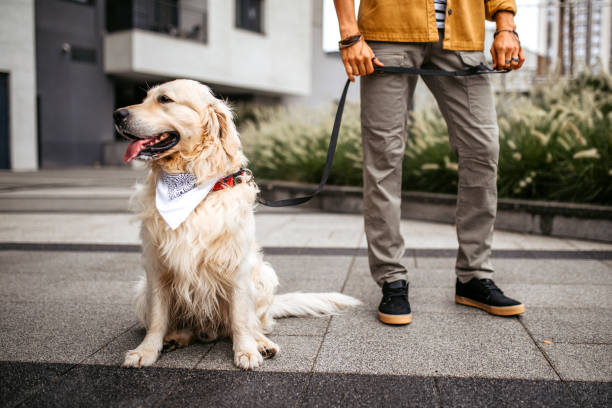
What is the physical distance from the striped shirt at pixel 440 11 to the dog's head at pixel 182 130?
4.07 ft

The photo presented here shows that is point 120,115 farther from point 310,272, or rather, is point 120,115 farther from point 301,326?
point 310,272

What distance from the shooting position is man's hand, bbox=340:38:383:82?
8.10 ft

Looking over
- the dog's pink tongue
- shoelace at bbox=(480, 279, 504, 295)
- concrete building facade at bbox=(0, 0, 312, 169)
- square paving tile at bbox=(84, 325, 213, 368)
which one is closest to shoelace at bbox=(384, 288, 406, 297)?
shoelace at bbox=(480, 279, 504, 295)

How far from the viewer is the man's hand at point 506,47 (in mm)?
2563

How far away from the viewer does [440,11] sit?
2.64m

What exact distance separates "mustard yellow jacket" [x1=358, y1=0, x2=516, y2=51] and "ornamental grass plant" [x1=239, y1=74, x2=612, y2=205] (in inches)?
93.5

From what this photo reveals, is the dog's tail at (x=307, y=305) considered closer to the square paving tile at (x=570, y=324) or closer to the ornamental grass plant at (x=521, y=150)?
the square paving tile at (x=570, y=324)

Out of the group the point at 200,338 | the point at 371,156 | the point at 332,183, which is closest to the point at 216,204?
the point at 200,338

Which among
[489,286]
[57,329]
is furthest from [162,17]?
[489,286]

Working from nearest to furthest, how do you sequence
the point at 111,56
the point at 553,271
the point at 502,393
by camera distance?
the point at 502,393 < the point at 553,271 < the point at 111,56

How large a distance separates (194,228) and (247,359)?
1.90ft

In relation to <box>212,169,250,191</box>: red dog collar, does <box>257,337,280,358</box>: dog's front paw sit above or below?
below

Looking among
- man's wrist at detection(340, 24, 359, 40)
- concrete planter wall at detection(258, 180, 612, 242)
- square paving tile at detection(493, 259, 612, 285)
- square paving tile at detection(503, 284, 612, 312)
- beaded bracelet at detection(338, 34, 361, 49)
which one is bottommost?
square paving tile at detection(503, 284, 612, 312)

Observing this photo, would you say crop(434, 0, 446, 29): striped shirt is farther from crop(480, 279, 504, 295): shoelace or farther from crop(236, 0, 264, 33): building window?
crop(236, 0, 264, 33): building window
